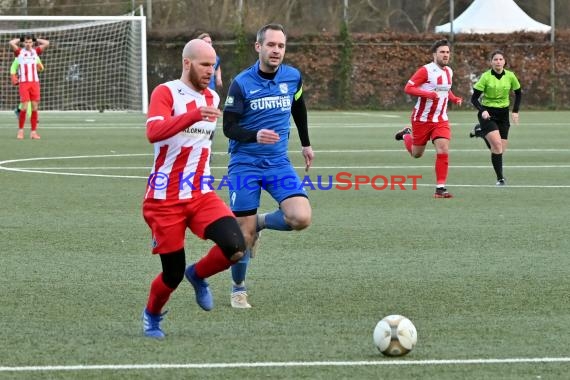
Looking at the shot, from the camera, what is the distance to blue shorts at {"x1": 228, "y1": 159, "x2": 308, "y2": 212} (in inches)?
344

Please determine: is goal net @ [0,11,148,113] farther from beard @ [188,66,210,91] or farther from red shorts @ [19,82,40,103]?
beard @ [188,66,210,91]

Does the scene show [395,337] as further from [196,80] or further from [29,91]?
[29,91]

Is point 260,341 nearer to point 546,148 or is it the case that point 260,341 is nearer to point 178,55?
point 546,148

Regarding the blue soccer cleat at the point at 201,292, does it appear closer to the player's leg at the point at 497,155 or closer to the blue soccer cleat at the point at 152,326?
the blue soccer cleat at the point at 152,326

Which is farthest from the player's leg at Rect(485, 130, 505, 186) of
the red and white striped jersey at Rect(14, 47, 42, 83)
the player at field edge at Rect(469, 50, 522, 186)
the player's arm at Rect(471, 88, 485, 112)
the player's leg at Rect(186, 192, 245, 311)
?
the red and white striped jersey at Rect(14, 47, 42, 83)

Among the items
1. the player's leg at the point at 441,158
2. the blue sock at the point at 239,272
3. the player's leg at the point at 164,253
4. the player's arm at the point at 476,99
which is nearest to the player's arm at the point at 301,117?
the blue sock at the point at 239,272

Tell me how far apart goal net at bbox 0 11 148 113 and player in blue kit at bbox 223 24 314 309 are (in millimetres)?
29021

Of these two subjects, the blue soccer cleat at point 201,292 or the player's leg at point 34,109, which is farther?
the player's leg at point 34,109

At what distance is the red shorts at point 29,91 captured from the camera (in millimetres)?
27453

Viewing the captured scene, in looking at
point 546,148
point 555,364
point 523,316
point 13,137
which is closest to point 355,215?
point 523,316

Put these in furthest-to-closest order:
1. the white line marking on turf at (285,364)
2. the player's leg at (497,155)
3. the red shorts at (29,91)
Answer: the red shorts at (29,91)
the player's leg at (497,155)
the white line marking on turf at (285,364)

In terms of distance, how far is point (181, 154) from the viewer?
23.7ft

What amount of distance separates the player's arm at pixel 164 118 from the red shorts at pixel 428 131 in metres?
9.67

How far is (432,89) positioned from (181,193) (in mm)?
10004
